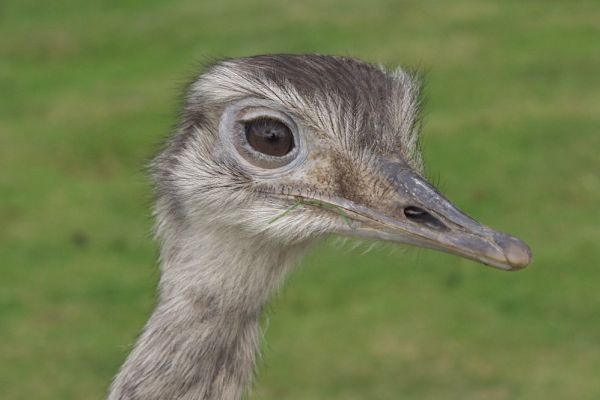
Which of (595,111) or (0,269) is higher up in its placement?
(595,111)

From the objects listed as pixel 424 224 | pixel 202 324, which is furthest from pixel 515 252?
pixel 202 324

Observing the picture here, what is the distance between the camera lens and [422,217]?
7.53 ft

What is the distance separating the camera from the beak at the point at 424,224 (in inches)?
85.8

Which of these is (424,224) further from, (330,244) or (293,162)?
(330,244)

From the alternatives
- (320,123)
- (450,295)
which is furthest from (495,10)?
(320,123)

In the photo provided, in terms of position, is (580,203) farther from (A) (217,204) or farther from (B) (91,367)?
(A) (217,204)

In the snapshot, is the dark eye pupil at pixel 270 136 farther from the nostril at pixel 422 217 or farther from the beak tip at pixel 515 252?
the beak tip at pixel 515 252

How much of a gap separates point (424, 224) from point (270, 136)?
1.19ft

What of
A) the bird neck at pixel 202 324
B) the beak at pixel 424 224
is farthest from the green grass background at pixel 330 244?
the beak at pixel 424 224

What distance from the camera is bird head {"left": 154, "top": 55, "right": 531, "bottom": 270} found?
234 centimetres

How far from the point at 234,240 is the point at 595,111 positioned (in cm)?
532

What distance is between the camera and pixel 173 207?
2502mm

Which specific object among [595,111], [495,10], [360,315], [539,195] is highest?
[495,10]

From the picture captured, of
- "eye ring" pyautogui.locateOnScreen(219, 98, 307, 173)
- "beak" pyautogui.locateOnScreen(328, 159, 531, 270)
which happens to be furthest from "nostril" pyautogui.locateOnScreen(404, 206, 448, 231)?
"eye ring" pyautogui.locateOnScreen(219, 98, 307, 173)
